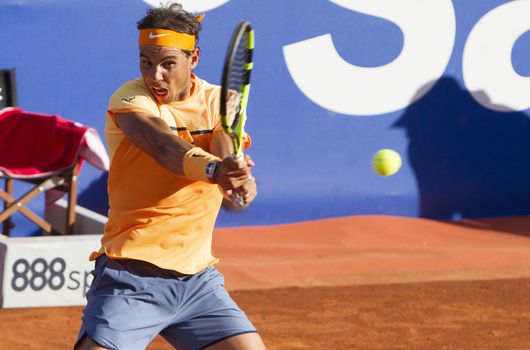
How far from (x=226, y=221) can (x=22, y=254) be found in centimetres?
258

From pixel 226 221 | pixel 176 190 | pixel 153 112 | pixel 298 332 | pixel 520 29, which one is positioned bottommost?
pixel 226 221

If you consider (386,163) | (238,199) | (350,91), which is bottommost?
(386,163)

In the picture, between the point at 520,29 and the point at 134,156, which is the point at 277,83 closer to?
the point at 520,29

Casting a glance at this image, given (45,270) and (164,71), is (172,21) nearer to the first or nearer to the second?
(164,71)

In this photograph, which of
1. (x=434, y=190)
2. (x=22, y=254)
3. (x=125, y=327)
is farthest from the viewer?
(x=434, y=190)

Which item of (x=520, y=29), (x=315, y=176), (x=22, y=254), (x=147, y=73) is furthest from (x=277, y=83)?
(x=147, y=73)

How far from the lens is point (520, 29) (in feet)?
31.4

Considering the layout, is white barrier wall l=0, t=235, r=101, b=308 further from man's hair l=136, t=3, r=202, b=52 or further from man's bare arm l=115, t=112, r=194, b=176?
man's bare arm l=115, t=112, r=194, b=176

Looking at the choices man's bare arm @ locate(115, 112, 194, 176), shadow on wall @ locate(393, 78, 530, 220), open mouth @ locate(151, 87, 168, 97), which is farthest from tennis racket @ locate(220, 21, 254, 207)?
shadow on wall @ locate(393, 78, 530, 220)

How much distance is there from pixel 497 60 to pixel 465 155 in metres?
0.88

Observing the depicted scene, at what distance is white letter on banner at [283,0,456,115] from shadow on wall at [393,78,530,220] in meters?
0.18

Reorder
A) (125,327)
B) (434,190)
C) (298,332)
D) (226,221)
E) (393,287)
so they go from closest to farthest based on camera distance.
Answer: (125,327)
(298,332)
(393,287)
(226,221)
(434,190)

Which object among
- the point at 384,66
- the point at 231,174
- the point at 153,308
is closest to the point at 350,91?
the point at 384,66

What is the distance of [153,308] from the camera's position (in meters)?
3.46
